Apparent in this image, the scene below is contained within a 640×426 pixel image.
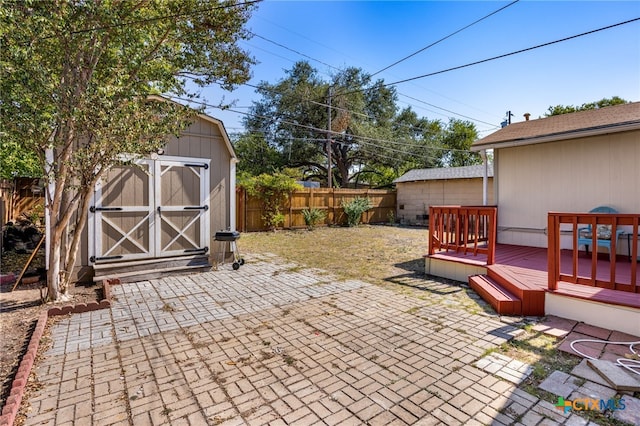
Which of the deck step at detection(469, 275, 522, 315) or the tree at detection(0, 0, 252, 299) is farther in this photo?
the deck step at detection(469, 275, 522, 315)

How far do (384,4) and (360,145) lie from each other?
1201 cm

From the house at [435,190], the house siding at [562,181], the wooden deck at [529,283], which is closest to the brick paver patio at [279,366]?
the wooden deck at [529,283]

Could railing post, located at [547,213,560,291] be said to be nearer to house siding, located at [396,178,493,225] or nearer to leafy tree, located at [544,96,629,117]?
house siding, located at [396,178,493,225]

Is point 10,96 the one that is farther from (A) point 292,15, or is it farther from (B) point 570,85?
(B) point 570,85

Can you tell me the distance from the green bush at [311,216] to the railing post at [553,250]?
30.6 ft

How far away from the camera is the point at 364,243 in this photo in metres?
9.19

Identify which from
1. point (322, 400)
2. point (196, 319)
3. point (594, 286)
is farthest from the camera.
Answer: point (196, 319)

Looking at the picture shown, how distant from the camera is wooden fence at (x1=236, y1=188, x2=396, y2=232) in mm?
11295

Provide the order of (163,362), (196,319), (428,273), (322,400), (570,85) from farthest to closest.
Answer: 1. (570,85)
2. (428,273)
3. (196,319)
4. (163,362)
5. (322,400)

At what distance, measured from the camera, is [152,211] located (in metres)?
5.52

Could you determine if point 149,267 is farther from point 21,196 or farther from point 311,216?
point 21,196

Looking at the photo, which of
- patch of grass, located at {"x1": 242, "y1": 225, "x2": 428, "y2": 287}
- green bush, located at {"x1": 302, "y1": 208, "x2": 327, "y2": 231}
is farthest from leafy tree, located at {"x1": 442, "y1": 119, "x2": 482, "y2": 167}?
patch of grass, located at {"x1": 242, "y1": 225, "x2": 428, "y2": 287}

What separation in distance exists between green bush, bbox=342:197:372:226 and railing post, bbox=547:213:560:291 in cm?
1015

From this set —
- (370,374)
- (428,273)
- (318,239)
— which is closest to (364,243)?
(318,239)
